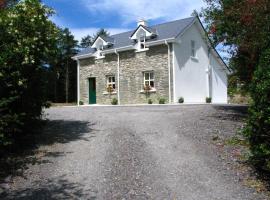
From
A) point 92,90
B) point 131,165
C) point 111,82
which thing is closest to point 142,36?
point 111,82

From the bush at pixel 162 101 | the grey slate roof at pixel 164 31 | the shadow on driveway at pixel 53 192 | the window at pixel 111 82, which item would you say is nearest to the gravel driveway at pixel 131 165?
the shadow on driveway at pixel 53 192

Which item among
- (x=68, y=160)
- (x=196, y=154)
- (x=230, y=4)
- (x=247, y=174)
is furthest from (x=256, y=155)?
(x=230, y=4)

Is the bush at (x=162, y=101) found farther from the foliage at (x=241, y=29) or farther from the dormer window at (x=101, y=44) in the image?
the foliage at (x=241, y=29)

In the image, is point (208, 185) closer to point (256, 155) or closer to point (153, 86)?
point (256, 155)

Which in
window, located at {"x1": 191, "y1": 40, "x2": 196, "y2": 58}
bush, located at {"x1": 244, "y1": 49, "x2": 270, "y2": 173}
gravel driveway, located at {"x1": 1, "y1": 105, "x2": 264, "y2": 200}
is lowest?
gravel driveway, located at {"x1": 1, "y1": 105, "x2": 264, "y2": 200}

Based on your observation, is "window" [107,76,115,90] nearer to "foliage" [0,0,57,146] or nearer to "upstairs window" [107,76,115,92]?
"upstairs window" [107,76,115,92]

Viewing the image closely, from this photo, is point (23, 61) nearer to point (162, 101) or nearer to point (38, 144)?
point (38, 144)

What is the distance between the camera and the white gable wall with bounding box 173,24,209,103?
26.6 metres

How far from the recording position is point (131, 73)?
2872 cm

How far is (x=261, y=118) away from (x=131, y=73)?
71.1ft

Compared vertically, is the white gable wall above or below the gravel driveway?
above

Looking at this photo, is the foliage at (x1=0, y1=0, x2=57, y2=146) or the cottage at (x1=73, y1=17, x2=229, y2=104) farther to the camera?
the cottage at (x1=73, y1=17, x2=229, y2=104)

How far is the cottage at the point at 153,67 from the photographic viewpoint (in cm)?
2662

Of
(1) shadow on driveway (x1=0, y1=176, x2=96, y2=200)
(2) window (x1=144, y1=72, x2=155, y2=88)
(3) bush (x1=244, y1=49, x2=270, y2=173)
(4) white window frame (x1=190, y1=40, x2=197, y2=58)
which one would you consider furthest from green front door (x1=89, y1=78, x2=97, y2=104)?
(3) bush (x1=244, y1=49, x2=270, y2=173)
